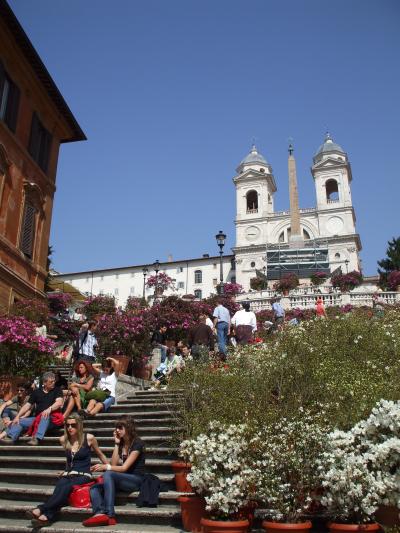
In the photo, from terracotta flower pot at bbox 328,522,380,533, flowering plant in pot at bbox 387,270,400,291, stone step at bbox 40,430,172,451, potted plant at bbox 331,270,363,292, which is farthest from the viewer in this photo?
potted plant at bbox 331,270,363,292

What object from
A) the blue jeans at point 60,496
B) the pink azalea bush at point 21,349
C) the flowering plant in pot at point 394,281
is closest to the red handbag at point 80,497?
the blue jeans at point 60,496

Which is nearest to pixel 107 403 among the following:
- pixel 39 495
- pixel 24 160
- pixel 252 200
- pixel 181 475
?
pixel 39 495

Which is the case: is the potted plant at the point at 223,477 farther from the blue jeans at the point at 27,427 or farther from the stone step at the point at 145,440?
the blue jeans at the point at 27,427

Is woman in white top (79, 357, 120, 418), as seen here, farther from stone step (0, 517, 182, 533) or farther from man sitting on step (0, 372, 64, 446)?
stone step (0, 517, 182, 533)

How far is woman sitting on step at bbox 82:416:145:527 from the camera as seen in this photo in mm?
5379

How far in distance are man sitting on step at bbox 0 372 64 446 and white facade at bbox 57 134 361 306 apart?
179 ft

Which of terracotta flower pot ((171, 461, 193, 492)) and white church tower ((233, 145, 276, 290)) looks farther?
white church tower ((233, 145, 276, 290))

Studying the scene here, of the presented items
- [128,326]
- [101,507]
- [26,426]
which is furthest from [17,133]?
[101,507]

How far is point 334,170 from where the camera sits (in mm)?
71812

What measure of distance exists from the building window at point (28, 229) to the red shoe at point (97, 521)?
13.8m

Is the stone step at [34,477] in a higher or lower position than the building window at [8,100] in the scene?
lower

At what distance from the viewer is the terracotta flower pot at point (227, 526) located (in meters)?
4.47

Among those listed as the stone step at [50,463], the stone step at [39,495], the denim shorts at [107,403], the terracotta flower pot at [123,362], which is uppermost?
the terracotta flower pot at [123,362]

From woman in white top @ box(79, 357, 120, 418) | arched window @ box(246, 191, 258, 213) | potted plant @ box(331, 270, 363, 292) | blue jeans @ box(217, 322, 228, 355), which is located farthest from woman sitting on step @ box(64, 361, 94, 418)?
arched window @ box(246, 191, 258, 213)
